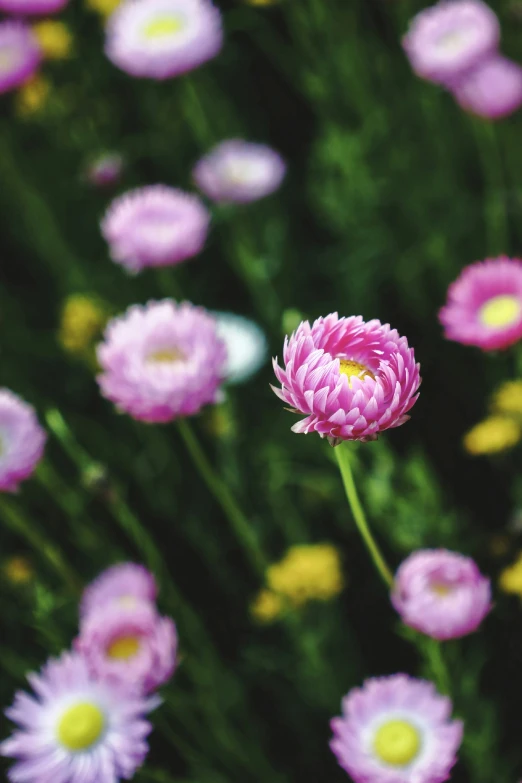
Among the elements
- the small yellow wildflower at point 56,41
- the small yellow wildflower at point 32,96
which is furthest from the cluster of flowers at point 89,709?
the small yellow wildflower at point 56,41

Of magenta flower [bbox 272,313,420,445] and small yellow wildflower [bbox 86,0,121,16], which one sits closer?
magenta flower [bbox 272,313,420,445]

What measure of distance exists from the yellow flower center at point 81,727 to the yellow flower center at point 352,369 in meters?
0.37

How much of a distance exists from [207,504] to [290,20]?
2.70 ft

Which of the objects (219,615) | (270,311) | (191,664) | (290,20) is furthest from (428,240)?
(191,664)

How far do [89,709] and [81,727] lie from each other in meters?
0.02

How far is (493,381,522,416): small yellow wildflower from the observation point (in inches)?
37.4

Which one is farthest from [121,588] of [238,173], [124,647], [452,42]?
[452,42]

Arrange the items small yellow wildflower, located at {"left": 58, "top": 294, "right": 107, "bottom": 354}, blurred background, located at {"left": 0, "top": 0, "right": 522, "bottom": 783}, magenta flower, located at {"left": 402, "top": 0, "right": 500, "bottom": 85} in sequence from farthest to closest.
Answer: small yellow wildflower, located at {"left": 58, "top": 294, "right": 107, "bottom": 354} → magenta flower, located at {"left": 402, "top": 0, "right": 500, "bottom": 85} → blurred background, located at {"left": 0, "top": 0, "right": 522, "bottom": 783}

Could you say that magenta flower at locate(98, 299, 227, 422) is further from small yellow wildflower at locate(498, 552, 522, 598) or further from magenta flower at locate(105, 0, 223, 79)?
magenta flower at locate(105, 0, 223, 79)

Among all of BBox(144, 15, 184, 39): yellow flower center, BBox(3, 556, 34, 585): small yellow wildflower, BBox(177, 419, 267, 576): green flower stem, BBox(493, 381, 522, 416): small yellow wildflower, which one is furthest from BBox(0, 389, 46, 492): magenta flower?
BBox(144, 15, 184, 39): yellow flower center

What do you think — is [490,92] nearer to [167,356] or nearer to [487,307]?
[487,307]

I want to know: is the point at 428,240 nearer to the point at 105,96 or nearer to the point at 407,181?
the point at 407,181

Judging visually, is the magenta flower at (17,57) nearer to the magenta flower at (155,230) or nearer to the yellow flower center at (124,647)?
the magenta flower at (155,230)

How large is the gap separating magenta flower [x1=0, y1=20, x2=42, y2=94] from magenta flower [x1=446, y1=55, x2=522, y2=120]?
67 centimetres
